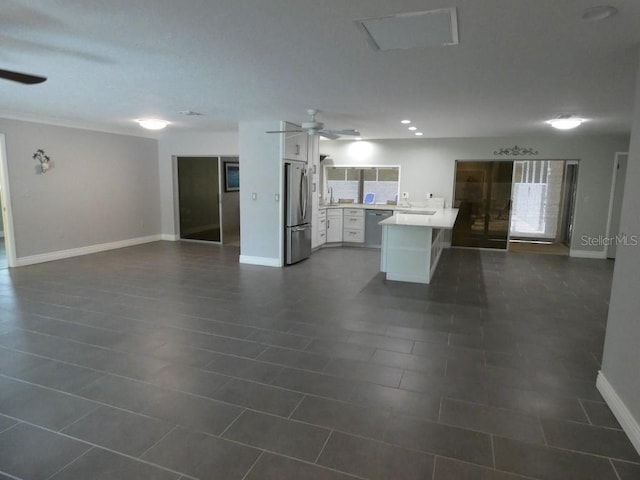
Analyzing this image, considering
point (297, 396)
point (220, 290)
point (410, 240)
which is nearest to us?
point (297, 396)

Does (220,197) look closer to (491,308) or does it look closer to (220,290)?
(220,290)

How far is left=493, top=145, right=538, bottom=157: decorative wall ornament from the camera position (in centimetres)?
762

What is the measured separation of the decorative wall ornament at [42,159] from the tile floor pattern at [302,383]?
203cm

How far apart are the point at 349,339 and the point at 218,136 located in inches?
238

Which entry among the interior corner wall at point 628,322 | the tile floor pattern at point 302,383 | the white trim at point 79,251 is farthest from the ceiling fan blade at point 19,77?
the white trim at point 79,251

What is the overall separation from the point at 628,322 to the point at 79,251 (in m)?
7.87

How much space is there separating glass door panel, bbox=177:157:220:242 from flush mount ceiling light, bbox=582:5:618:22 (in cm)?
734

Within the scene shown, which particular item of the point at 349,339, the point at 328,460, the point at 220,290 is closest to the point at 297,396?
the point at 328,460

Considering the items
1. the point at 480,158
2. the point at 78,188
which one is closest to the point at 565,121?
the point at 480,158

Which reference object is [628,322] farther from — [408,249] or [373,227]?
[373,227]

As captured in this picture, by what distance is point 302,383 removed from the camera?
2.77 meters

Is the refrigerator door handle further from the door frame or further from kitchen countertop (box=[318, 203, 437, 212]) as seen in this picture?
the door frame

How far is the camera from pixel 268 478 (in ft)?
6.22

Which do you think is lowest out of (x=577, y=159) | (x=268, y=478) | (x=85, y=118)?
(x=268, y=478)
